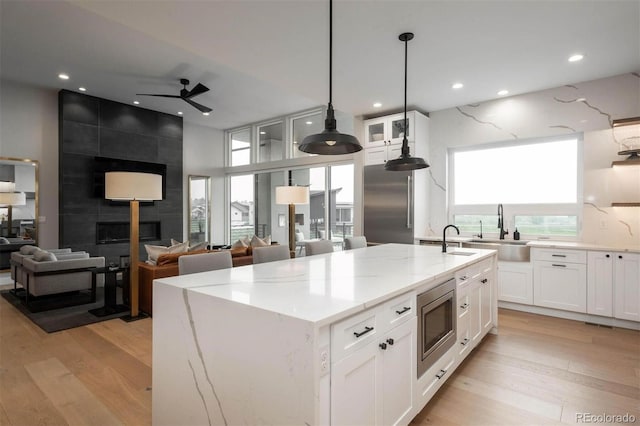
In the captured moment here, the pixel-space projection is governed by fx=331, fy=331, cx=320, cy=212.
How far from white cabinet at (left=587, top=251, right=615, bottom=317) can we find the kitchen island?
2669 millimetres

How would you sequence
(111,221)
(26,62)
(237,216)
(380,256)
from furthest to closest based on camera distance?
(237,216)
(111,221)
(26,62)
(380,256)

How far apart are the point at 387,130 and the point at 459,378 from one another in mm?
3789

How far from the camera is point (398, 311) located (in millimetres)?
1701

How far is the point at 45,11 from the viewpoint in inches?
133

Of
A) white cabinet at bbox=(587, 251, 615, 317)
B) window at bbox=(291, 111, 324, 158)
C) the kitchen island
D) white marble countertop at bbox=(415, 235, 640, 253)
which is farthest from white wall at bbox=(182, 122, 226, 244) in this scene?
white cabinet at bbox=(587, 251, 615, 317)

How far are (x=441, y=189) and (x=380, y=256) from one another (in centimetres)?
290

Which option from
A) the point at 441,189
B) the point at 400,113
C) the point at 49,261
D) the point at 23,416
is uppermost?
the point at 400,113

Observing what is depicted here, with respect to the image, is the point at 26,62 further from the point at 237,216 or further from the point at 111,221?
the point at 237,216

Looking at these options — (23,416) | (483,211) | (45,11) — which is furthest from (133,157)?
(483,211)

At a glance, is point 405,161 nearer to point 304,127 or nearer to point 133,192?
point 133,192

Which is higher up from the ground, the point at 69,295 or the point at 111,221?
the point at 111,221

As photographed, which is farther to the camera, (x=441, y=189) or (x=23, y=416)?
(x=441, y=189)

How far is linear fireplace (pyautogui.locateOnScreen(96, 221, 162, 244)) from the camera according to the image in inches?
247

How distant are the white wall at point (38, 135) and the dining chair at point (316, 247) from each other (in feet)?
16.9
